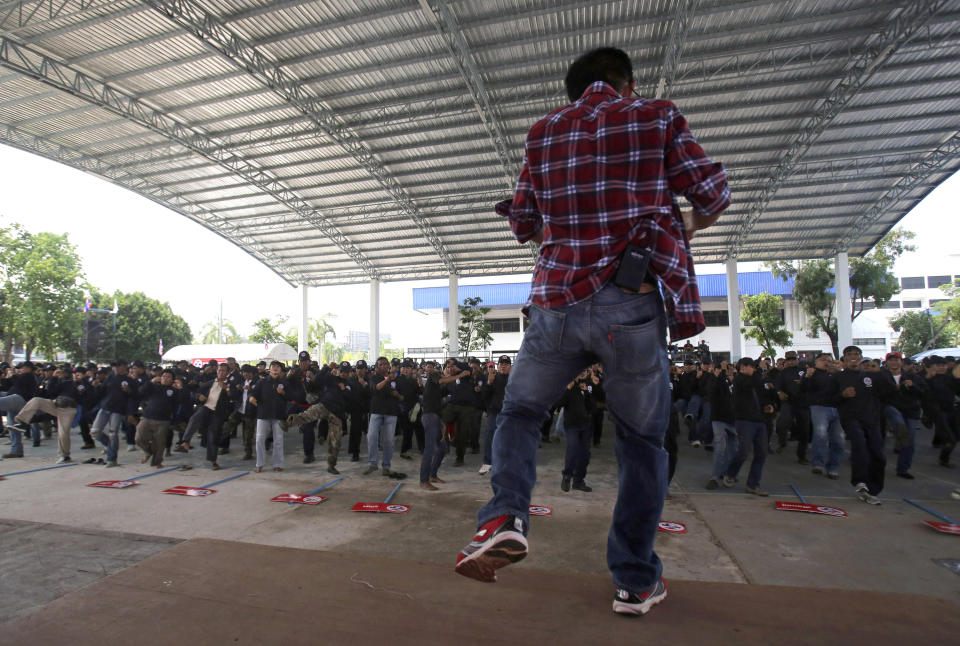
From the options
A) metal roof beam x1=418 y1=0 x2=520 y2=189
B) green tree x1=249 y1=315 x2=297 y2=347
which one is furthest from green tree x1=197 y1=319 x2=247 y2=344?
metal roof beam x1=418 y1=0 x2=520 y2=189

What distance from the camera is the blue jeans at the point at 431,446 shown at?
7441mm

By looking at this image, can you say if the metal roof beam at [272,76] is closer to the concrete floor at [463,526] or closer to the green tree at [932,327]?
the concrete floor at [463,526]

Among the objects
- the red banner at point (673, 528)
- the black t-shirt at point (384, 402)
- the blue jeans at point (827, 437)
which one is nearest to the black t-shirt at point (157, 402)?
the black t-shirt at point (384, 402)

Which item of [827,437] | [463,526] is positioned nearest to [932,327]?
[827,437]

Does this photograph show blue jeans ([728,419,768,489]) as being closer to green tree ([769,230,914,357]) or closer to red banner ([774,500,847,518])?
red banner ([774,500,847,518])

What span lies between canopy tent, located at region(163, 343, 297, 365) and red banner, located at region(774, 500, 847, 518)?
3075cm

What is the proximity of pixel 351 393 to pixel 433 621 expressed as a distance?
30.0 ft

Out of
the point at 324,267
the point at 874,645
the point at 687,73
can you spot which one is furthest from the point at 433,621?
the point at 324,267

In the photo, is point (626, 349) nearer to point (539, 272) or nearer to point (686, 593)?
point (539, 272)

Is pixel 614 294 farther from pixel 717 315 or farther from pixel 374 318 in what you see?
pixel 717 315

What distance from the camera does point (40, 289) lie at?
86.9 ft

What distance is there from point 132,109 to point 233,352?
800 inches

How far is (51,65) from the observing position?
49.3 ft

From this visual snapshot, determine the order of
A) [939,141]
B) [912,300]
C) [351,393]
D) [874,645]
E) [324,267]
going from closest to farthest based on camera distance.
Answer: [874,645]
[351,393]
[939,141]
[324,267]
[912,300]
